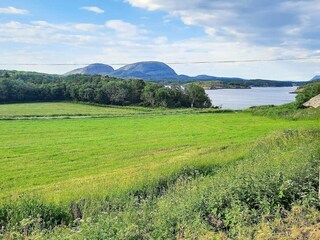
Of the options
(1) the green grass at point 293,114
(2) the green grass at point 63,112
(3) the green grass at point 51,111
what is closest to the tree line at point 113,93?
(2) the green grass at point 63,112

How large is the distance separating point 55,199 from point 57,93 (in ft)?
302

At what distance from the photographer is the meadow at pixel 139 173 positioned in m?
8.48

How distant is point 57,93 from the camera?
101375mm

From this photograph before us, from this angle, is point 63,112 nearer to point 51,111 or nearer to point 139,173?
point 51,111

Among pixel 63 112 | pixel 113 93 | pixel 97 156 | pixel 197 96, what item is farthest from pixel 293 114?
pixel 113 93

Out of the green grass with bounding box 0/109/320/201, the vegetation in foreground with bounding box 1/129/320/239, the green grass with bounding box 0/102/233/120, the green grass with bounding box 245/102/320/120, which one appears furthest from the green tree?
the vegetation in foreground with bounding box 1/129/320/239

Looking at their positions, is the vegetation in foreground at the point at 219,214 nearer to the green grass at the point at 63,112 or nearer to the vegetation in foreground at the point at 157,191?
the vegetation in foreground at the point at 157,191

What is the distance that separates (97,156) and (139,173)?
30.5 feet

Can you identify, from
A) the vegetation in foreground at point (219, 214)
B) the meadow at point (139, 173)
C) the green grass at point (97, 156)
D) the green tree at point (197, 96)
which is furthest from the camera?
the green tree at point (197, 96)

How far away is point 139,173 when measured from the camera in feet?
57.3

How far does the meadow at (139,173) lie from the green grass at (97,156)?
0.20 feet

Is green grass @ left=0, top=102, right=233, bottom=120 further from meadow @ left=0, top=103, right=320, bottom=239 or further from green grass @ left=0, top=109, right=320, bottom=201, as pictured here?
green grass @ left=0, top=109, right=320, bottom=201

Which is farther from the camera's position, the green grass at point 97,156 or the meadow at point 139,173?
the green grass at point 97,156

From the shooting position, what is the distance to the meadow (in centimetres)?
848
